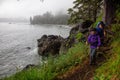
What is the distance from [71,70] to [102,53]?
5.37ft

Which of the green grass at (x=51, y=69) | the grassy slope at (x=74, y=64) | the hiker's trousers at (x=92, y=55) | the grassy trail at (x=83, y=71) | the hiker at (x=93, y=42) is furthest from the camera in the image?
the hiker's trousers at (x=92, y=55)

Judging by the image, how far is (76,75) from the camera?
880 centimetres

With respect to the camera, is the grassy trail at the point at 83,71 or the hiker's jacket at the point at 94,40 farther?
the hiker's jacket at the point at 94,40

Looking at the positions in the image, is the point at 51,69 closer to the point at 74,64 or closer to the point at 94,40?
the point at 74,64

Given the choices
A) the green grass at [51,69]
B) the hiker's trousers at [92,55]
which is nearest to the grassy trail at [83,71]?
the hiker's trousers at [92,55]

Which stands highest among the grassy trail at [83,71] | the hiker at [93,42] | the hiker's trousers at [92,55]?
the hiker at [93,42]

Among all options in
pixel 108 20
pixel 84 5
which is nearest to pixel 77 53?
pixel 108 20

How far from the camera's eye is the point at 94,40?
28.7 feet

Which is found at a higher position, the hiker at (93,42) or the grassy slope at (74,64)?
the hiker at (93,42)

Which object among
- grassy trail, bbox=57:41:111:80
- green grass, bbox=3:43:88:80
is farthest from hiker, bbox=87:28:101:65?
green grass, bbox=3:43:88:80

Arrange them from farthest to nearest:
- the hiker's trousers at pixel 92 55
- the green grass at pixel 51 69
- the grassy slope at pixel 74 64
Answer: the hiker's trousers at pixel 92 55
the green grass at pixel 51 69
the grassy slope at pixel 74 64

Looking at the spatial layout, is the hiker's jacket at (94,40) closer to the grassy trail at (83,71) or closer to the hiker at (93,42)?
the hiker at (93,42)

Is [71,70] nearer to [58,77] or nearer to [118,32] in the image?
[58,77]

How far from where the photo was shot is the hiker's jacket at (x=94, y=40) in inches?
342
